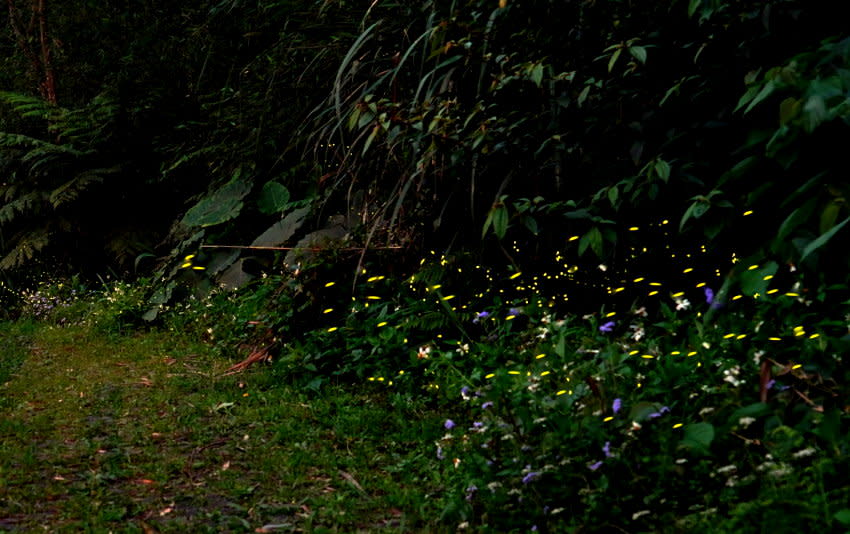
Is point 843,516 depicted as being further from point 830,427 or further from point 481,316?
point 481,316

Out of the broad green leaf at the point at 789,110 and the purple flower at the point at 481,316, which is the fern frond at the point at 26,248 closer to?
the purple flower at the point at 481,316

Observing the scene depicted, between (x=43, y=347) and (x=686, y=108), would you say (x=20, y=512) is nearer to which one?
(x=686, y=108)

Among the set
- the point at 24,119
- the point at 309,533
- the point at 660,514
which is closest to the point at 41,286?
the point at 24,119

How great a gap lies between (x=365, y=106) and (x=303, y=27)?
1862mm

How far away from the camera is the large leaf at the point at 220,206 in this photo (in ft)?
23.0

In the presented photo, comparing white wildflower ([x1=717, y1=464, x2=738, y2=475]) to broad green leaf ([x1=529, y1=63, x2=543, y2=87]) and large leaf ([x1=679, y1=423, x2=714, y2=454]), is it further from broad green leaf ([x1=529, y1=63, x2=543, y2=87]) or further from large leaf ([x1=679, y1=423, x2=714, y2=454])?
broad green leaf ([x1=529, y1=63, x2=543, y2=87])

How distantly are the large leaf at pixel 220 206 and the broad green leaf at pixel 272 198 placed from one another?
0.19 meters

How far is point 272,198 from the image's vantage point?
7.01 metres

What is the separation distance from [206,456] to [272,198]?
12.8 feet

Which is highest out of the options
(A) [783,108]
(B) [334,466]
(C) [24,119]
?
(A) [783,108]

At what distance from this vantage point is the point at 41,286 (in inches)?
334

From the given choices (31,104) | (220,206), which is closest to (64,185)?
(31,104)

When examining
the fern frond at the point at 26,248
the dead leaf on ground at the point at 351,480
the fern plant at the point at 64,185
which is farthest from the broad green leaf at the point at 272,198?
the dead leaf on ground at the point at 351,480

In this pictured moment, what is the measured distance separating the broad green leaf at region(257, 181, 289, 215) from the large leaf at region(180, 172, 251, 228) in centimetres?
19
